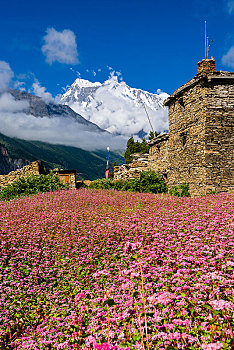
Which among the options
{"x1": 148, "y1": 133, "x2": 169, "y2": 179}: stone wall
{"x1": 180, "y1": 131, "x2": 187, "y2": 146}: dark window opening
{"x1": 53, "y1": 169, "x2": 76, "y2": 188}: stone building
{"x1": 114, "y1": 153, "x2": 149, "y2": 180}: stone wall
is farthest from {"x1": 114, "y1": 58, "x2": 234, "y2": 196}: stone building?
{"x1": 53, "y1": 169, "x2": 76, "y2": 188}: stone building

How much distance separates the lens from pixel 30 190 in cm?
1556

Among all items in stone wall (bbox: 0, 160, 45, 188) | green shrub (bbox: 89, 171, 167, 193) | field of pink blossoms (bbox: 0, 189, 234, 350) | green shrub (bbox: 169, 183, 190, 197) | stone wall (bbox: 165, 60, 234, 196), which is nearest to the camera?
field of pink blossoms (bbox: 0, 189, 234, 350)

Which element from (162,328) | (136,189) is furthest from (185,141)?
(162,328)

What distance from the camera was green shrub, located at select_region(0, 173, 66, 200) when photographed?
15.5m

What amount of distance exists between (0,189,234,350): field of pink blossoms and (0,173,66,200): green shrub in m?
8.94

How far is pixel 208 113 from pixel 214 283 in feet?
42.5

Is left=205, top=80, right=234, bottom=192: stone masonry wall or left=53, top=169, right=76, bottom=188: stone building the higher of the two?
left=205, top=80, right=234, bottom=192: stone masonry wall

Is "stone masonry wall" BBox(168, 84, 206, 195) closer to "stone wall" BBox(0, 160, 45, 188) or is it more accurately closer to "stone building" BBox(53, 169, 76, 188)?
"stone building" BBox(53, 169, 76, 188)

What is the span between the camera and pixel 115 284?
12.3 feet

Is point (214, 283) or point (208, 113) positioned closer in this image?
point (214, 283)

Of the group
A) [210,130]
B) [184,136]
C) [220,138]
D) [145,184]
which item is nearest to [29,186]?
[145,184]

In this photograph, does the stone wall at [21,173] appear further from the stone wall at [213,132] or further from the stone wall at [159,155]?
the stone wall at [213,132]

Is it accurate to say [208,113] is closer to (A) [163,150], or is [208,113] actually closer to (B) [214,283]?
(A) [163,150]

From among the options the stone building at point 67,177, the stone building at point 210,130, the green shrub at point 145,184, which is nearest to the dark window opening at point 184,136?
the stone building at point 210,130
